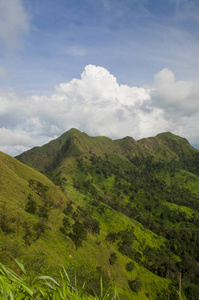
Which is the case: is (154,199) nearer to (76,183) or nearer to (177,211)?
(177,211)

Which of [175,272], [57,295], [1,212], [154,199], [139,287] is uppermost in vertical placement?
[57,295]

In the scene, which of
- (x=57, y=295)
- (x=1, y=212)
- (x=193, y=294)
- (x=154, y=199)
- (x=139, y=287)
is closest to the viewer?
(x=57, y=295)

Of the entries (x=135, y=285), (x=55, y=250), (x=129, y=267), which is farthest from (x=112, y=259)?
(x=55, y=250)

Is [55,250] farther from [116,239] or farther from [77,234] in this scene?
[116,239]

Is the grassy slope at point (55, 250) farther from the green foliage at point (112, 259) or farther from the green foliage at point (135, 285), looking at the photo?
the green foliage at point (135, 285)


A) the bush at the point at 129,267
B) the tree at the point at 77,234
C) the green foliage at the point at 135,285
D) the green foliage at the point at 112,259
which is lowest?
the green foliage at the point at 135,285

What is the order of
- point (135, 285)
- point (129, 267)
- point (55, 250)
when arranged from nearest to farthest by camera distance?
point (55, 250) < point (135, 285) < point (129, 267)

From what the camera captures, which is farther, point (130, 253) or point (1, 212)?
point (130, 253)

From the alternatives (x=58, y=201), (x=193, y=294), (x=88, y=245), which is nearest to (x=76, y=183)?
(x=58, y=201)

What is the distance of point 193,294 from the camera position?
70.9 meters

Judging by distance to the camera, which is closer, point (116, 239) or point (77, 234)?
point (77, 234)

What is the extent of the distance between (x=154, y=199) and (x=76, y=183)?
9802cm

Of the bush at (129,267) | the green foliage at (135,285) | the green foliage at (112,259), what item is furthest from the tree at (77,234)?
the bush at (129,267)

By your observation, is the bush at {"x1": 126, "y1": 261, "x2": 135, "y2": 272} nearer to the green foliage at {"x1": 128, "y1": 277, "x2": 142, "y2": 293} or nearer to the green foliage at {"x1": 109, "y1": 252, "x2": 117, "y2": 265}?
the green foliage at {"x1": 128, "y1": 277, "x2": 142, "y2": 293}
